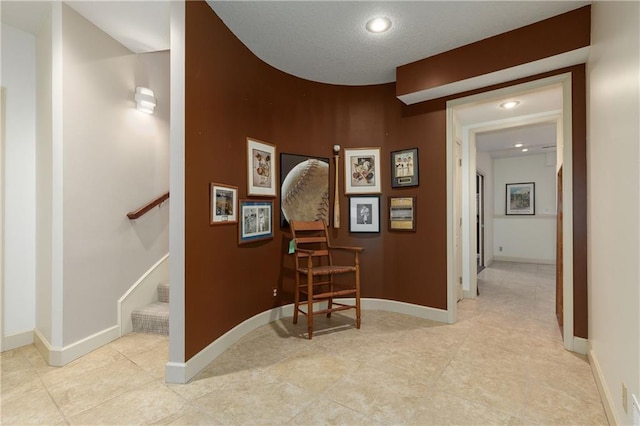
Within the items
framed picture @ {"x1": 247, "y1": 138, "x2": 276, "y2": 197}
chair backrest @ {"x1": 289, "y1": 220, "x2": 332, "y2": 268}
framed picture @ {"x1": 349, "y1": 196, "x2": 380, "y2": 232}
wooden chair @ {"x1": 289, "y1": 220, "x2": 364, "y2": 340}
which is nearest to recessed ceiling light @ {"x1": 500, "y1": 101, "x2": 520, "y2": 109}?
framed picture @ {"x1": 349, "y1": 196, "x2": 380, "y2": 232}

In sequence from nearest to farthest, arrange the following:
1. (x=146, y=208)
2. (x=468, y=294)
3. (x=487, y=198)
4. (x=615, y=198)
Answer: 1. (x=615, y=198)
2. (x=146, y=208)
3. (x=468, y=294)
4. (x=487, y=198)

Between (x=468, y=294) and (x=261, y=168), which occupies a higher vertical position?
(x=261, y=168)

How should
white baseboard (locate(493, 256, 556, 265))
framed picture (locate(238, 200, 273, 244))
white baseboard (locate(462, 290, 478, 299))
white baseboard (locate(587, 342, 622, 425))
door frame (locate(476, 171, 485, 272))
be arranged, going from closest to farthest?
white baseboard (locate(587, 342, 622, 425))
framed picture (locate(238, 200, 273, 244))
white baseboard (locate(462, 290, 478, 299))
door frame (locate(476, 171, 485, 272))
white baseboard (locate(493, 256, 556, 265))

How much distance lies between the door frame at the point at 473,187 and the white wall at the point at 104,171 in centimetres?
313

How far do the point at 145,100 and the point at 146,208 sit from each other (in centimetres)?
106

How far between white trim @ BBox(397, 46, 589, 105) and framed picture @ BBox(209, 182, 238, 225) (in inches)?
80.7

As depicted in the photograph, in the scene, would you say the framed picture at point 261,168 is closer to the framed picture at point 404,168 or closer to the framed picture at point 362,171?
the framed picture at point 362,171

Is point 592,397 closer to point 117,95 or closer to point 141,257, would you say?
point 141,257

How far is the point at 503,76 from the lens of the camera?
2629mm

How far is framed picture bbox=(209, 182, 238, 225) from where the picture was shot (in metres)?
2.28

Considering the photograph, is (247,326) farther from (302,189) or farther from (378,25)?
(378,25)

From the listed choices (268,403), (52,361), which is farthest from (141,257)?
(268,403)

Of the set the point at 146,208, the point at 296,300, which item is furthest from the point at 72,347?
the point at 296,300

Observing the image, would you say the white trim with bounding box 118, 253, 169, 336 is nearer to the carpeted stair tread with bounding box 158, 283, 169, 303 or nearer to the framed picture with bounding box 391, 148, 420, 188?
the carpeted stair tread with bounding box 158, 283, 169, 303
